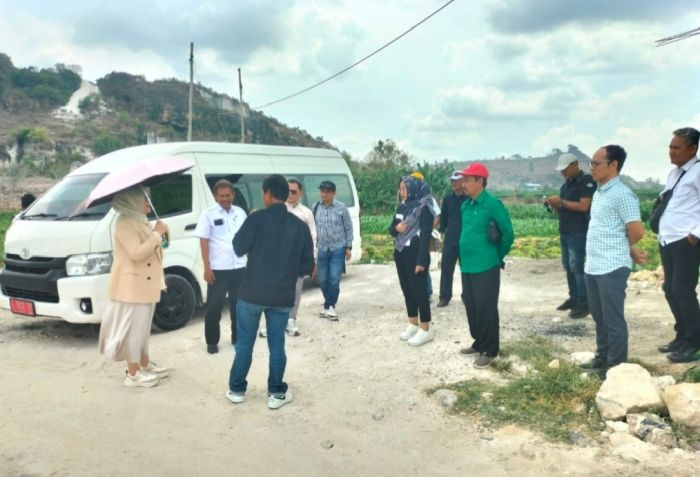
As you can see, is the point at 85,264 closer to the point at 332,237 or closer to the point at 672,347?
the point at 332,237

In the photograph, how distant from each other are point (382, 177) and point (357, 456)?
3192 cm

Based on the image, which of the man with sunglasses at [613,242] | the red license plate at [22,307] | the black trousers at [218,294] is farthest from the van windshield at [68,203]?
the man with sunglasses at [613,242]

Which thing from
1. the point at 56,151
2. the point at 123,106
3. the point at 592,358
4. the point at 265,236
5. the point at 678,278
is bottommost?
the point at 592,358

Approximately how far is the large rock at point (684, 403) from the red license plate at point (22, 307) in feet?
19.0

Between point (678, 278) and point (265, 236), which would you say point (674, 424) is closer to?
A: point (678, 278)

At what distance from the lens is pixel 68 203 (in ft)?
19.9

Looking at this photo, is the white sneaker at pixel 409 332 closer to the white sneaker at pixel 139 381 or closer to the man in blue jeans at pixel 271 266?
the man in blue jeans at pixel 271 266

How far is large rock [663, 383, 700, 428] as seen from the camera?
3.43 meters

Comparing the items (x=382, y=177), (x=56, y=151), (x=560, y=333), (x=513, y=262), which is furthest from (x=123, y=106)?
(x=560, y=333)

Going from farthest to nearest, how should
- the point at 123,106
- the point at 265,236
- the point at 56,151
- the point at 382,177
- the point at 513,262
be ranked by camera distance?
the point at 123,106 → the point at 56,151 → the point at 382,177 → the point at 513,262 → the point at 265,236

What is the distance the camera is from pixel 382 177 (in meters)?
34.8

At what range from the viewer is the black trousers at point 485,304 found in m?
4.68

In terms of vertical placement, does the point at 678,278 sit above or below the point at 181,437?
above

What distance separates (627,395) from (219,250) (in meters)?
3.63
